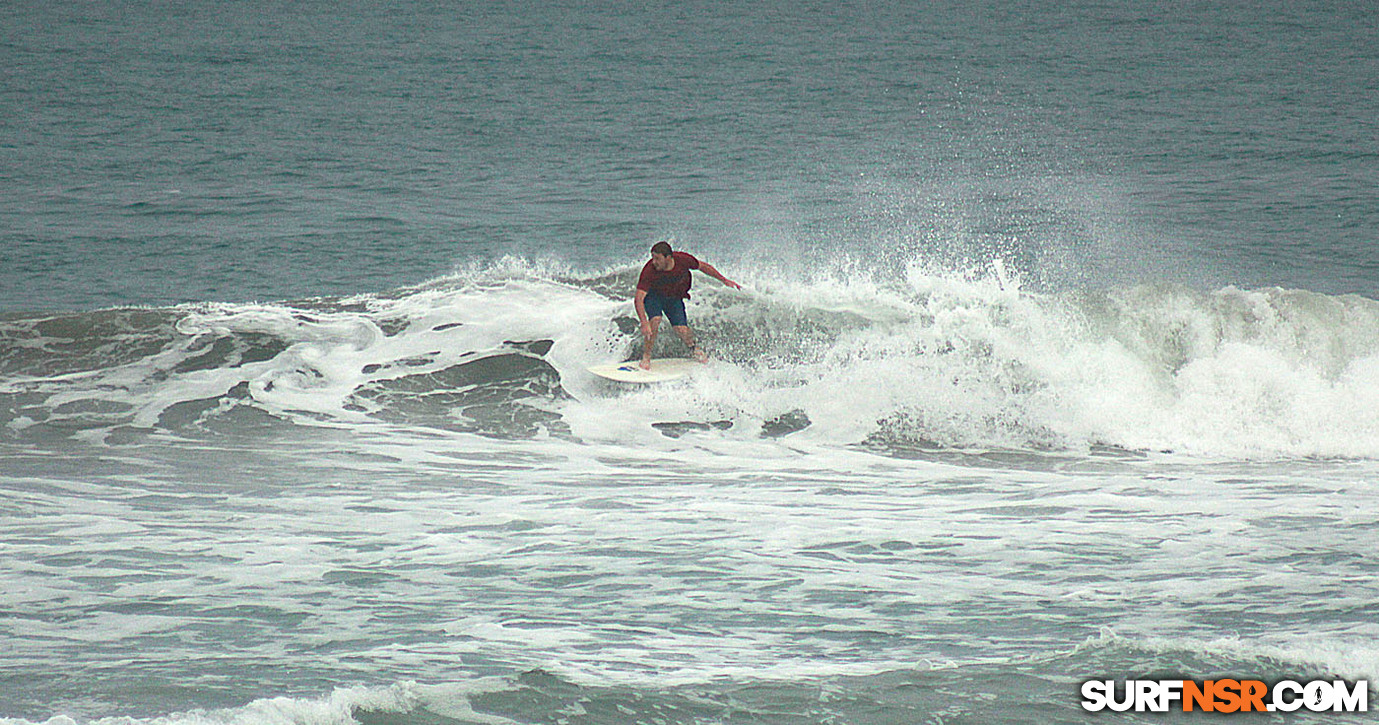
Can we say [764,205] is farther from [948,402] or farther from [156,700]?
[156,700]

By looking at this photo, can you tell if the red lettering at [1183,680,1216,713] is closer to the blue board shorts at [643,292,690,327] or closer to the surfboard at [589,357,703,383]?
the surfboard at [589,357,703,383]

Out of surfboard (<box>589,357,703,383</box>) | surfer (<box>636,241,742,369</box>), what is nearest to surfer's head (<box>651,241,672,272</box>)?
surfer (<box>636,241,742,369</box>)

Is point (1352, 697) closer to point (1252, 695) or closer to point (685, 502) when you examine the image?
point (1252, 695)

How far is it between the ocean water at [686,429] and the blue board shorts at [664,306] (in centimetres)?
65

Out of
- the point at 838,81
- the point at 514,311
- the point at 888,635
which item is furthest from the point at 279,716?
the point at 838,81

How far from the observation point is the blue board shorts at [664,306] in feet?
40.0

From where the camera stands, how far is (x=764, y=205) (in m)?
24.8

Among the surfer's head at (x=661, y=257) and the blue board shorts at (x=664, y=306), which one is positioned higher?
the surfer's head at (x=661, y=257)

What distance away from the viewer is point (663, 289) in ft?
39.9

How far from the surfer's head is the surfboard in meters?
1.03

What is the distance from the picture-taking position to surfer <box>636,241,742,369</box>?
12.0 meters

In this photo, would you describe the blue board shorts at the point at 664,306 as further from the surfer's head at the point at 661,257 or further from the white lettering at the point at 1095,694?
the white lettering at the point at 1095,694

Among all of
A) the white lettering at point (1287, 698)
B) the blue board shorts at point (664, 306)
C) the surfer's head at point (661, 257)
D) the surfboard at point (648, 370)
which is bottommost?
the white lettering at point (1287, 698)

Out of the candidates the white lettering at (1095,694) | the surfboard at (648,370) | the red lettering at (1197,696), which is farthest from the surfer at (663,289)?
the red lettering at (1197,696)
